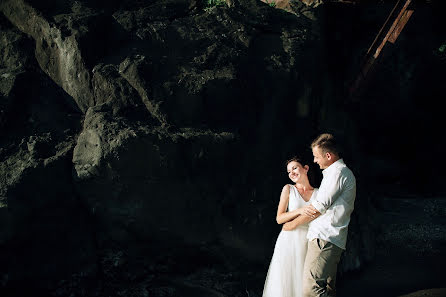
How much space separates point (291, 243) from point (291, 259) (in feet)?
0.54

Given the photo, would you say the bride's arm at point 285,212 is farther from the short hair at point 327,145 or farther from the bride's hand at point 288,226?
the short hair at point 327,145

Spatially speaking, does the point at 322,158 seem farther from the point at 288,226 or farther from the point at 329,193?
the point at 288,226

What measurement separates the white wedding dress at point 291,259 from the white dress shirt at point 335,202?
0.36m

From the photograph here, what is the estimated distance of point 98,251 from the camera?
5621mm

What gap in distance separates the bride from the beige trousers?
259 mm

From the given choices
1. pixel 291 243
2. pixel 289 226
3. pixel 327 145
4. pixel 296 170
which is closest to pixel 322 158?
pixel 327 145

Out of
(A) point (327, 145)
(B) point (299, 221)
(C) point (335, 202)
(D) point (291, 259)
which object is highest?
(A) point (327, 145)

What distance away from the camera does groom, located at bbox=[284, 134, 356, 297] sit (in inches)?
166

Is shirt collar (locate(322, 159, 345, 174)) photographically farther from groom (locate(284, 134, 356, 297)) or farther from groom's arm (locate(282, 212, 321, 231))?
groom's arm (locate(282, 212, 321, 231))

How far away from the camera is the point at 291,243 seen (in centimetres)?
470

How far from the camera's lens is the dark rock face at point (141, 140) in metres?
5.33

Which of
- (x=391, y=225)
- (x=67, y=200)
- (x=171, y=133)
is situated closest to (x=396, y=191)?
(x=391, y=225)

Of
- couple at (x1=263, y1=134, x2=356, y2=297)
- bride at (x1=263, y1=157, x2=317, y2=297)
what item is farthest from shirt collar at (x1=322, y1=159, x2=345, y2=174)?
bride at (x1=263, y1=157, x2=317, y2=297)

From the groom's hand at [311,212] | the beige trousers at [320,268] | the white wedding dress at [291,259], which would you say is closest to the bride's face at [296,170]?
the white wedding dress at [291,259]
